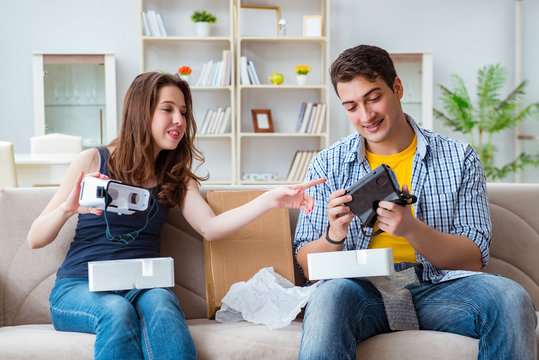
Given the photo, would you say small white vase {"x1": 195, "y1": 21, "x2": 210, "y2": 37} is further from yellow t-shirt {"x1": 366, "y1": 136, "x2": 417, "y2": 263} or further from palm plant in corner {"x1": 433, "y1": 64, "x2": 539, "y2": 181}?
yellow t-shirt {"x1": 366, "y1": 136, "x2": 417, "y2": 263}

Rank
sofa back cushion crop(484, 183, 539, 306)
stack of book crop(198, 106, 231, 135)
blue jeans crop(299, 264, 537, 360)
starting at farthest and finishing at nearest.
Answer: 1. stack of book crop(198, 106, 231, 135)
2. sofa back cushion crop(484, 183, 539, 306)
3. blue jeans crop(299, 264, 537, 360)

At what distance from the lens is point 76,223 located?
1.74 m

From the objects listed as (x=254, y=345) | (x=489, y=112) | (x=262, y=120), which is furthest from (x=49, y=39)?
(x=254, y=345)

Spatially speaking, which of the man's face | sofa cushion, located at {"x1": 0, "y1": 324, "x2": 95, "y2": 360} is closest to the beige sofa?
sofa cushion, located at {"x1": 0, "y1": 324, "x2": 95, "y2": 360}

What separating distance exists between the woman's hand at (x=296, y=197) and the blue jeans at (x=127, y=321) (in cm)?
39

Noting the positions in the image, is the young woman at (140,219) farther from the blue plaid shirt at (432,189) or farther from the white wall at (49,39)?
the white wall at (49,39)

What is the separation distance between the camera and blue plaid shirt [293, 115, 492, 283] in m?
1.50

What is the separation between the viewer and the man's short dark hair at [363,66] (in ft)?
5.00

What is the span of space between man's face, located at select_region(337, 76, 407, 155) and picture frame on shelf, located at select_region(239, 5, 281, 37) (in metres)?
3.31

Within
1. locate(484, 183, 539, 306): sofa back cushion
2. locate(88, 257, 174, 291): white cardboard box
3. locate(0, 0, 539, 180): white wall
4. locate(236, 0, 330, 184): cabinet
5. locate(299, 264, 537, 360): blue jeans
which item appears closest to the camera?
locate(299, 264, 537, 360): blue jeans

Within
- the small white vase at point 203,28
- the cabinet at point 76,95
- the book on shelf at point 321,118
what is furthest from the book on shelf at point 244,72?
the cabinet at point 76,95

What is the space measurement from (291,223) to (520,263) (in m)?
0.76

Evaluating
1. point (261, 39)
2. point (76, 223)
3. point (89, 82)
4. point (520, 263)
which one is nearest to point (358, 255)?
point (520, 263)

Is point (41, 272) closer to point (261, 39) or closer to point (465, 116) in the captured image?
point (261, 39)
